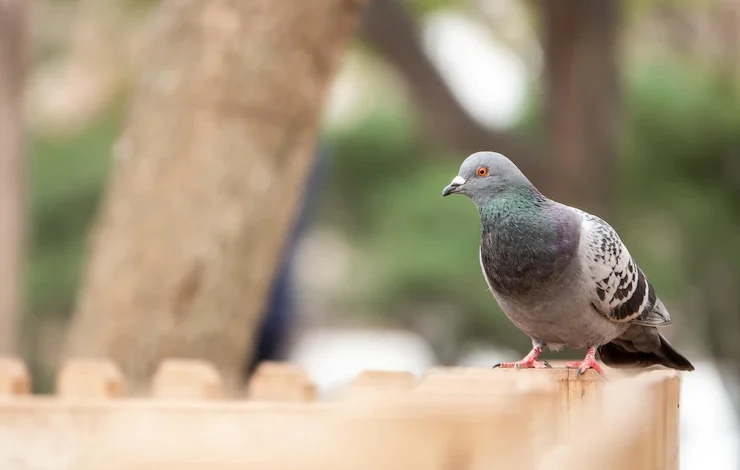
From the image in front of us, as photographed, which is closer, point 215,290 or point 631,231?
point 215,290

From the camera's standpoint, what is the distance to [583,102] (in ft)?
13.5

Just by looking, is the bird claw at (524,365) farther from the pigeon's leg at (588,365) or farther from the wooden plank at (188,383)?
the wooden plank at (188,383)

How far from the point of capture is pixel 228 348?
117 inches

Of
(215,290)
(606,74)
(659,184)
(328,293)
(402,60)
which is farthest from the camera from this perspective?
(328,293)

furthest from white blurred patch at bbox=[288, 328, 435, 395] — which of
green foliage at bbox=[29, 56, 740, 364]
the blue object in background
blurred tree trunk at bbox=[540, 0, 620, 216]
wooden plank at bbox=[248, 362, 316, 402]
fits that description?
wooden plank at bbox=[248, 362, 316, 402]

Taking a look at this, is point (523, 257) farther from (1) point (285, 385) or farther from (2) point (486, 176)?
(1) point (285, 385)

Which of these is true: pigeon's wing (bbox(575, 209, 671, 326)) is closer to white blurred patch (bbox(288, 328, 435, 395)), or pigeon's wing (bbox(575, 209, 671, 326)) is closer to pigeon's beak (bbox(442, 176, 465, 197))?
pigeon's beak (bbox(442, 176, 465, 197))

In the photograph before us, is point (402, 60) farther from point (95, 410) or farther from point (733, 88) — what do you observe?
point (95, 410)

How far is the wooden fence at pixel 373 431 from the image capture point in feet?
2.01

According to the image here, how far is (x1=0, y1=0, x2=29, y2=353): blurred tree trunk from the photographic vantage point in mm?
3928

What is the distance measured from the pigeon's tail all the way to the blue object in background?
104 inches

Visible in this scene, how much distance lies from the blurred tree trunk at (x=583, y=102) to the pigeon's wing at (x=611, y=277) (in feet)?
8.62

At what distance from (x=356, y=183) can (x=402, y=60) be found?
1.42m

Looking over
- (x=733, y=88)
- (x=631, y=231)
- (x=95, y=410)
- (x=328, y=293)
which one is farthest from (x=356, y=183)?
(x=95, y=410)
